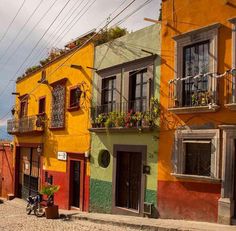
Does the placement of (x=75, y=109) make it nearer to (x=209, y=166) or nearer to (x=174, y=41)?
(x=174, y=41)

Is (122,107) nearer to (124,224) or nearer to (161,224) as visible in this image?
(124,224)

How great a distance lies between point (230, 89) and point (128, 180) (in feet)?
18.1


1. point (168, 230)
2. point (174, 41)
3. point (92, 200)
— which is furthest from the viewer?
point (92, 200)

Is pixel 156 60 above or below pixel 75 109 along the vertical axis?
above

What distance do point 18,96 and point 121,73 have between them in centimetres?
1423

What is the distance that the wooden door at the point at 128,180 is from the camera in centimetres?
1422

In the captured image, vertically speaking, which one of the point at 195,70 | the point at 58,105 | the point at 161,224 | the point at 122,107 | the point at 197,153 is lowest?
the point at 161,224

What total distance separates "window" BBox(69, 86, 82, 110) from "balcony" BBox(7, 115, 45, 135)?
361 cm

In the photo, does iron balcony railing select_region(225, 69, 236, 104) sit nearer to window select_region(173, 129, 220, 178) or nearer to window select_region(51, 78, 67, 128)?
window select_region(173, 129, 220, 178)

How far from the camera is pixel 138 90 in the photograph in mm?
14469

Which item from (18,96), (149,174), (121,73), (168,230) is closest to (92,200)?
(149,174)

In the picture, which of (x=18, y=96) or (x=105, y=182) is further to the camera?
(x=18, y=96)

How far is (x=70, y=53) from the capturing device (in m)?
19.5

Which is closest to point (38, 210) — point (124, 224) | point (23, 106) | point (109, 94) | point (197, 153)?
point (109, 94)
